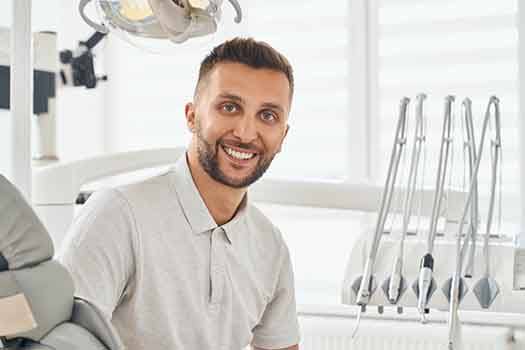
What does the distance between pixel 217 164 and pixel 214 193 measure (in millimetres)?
73

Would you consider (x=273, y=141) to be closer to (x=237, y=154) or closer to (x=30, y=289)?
(x=237, y=154)

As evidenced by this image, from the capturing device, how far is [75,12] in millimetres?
3041

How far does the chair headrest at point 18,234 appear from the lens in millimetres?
621

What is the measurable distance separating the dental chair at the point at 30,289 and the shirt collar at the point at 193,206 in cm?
84

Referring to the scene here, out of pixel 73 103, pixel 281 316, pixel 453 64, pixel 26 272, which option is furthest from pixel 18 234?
pixel 73 103

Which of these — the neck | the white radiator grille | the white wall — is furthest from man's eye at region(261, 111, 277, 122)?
the white wall

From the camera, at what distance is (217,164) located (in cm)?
156

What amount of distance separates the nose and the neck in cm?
11

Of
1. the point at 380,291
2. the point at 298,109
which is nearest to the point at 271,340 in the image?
the point at 380,291

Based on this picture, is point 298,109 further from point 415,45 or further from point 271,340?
→ point 271,340

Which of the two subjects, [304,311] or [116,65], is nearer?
[304,311]

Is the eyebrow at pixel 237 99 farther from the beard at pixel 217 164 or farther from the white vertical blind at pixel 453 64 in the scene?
the white vertical blind at pixel 453 64

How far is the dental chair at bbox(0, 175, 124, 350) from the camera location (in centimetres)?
61

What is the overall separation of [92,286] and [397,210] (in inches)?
30.0
